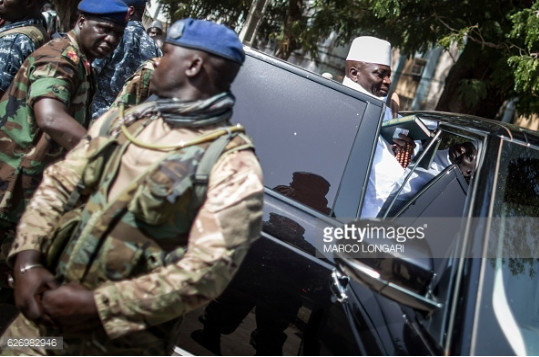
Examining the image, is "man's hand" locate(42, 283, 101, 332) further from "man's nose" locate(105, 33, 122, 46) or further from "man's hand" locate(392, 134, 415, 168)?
"man's hand" locate(392, 134, 415, 168)

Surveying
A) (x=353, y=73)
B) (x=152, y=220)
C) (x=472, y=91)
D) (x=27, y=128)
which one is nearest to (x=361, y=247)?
(x=152, y=220)

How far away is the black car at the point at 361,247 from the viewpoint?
2.17m

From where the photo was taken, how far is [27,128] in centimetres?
310

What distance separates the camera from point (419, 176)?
365 cm

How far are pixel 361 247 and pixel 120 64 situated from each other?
8.76 feet

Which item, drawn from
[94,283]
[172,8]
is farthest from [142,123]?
[172,8]

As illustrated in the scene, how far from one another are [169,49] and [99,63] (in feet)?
7.78

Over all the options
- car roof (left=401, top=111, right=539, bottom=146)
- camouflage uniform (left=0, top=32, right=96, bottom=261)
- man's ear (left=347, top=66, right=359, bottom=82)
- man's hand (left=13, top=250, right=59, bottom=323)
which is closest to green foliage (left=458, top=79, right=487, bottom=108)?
man's ear (left=347, top=66, right=359, bottom=82)

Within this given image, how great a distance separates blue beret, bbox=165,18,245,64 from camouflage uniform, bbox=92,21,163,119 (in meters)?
2.29

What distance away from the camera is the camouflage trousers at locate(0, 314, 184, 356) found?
2.03 m

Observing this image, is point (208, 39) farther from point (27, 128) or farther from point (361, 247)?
point (27, 128)

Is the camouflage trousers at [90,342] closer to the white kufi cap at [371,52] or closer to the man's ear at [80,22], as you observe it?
the man's ear at [80,22]

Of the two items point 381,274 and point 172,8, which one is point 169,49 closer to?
point 381,274

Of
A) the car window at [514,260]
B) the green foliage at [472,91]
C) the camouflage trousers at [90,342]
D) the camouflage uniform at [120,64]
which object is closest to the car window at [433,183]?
the car window at [514,260]
